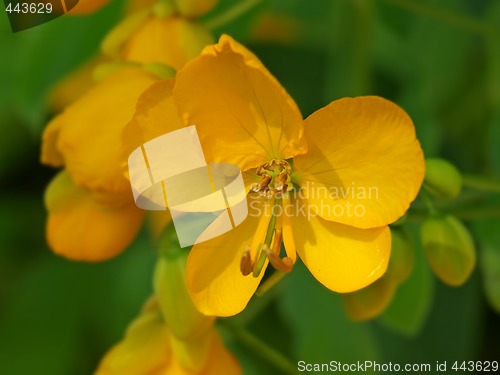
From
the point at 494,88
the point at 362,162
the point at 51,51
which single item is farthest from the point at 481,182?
the point at 51,51

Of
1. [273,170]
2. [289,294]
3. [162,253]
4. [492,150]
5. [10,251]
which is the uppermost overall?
[273,170]

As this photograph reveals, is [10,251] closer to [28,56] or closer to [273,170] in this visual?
[28,56]

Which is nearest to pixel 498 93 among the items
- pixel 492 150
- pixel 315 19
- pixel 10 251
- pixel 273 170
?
pixel 492 150

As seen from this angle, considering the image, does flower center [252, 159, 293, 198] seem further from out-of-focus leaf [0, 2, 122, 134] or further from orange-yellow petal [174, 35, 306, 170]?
out-of-focus leaf [0, 2, 122, 134]

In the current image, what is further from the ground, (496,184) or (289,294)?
(496,184)

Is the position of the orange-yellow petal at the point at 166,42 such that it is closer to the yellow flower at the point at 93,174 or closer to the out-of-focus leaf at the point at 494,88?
the yellow flower at the point at 93,174

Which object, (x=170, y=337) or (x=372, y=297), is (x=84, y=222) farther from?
(x=372, y=297)
